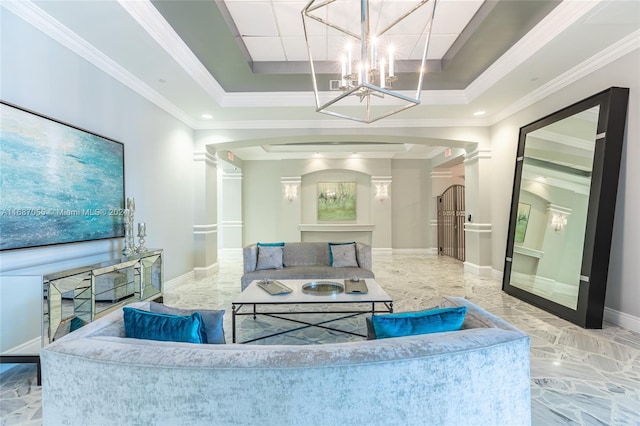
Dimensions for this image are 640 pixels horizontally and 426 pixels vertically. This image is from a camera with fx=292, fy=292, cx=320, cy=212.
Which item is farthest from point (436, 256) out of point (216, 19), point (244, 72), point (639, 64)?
point (216, 19)

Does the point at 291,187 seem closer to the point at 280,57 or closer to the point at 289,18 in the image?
the point at 280,57

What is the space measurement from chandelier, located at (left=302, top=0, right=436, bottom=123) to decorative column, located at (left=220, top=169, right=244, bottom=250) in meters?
4.66

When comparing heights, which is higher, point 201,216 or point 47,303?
point 201,216

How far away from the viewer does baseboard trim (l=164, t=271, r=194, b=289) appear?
4618mm

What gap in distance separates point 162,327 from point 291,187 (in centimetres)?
717

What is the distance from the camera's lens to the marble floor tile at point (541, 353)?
1.83m

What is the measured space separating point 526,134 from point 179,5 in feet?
15.7

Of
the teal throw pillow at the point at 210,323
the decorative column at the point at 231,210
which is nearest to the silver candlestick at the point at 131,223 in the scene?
the teal throw pillow at the point at 210,323

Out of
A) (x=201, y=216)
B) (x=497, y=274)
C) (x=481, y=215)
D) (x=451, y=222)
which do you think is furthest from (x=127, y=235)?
(x=451, y=222)

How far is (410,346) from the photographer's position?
1.05 m

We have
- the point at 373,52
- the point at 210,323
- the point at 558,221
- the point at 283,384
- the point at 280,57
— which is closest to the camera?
the point at 283,384

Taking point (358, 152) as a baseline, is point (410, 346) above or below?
below

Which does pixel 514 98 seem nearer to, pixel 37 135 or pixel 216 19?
pixel 216 19

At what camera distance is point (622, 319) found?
303cm
